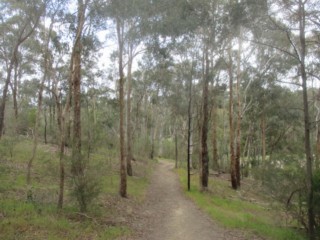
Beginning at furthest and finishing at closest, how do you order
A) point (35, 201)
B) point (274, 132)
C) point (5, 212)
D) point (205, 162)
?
point (274, 132), point (205, 162), point (35, 201), point (5, 212)

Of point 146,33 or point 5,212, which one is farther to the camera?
point 146,33

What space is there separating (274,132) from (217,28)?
72.6ft

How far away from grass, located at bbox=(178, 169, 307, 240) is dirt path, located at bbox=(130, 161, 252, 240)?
1.86ft

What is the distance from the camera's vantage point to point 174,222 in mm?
11445

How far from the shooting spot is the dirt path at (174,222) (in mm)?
9781

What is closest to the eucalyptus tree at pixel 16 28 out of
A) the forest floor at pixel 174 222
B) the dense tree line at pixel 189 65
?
the dense tree line at pixel 189 65

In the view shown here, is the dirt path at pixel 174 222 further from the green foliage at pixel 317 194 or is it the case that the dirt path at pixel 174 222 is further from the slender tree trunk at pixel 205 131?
the green foliage at pixel 317 194

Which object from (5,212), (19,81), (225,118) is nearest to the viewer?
(5,212)

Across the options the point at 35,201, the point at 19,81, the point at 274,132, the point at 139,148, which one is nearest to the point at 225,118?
the point at 274,132

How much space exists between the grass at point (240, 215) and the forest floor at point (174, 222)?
492 millimetres

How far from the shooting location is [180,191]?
1878cm

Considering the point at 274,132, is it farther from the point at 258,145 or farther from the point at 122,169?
the point at 122,169

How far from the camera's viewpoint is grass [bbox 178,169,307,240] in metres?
11.0

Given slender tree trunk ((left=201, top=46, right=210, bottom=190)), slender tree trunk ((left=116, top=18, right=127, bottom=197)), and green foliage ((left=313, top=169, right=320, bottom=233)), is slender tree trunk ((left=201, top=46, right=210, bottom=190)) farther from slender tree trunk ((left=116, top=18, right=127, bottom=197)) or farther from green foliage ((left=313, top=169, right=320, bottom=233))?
green foliage ((left=313, top=169, right=320, bottom=233))
